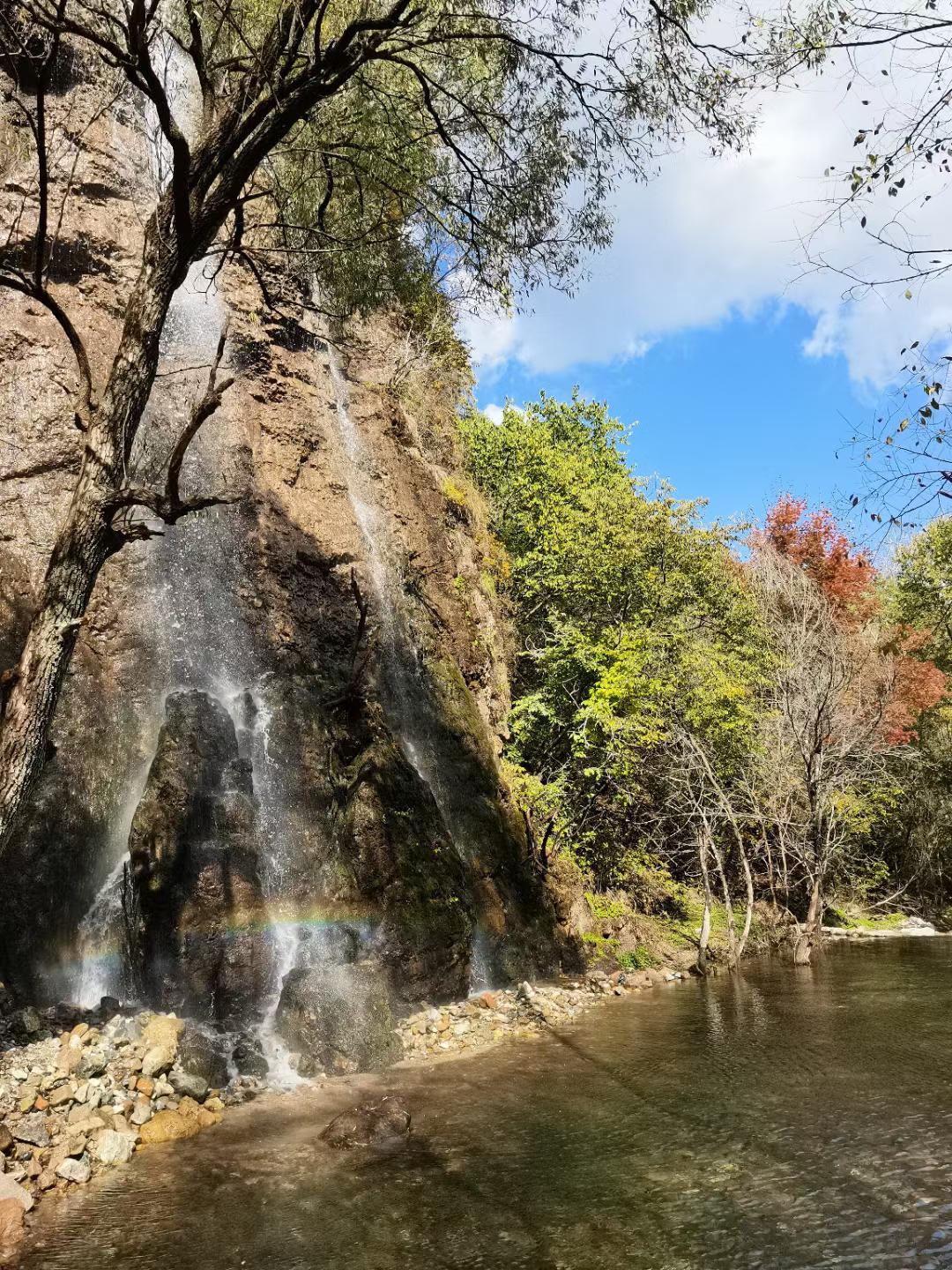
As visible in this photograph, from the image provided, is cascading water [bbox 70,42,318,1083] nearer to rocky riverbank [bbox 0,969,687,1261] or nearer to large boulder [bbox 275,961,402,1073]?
large boulder [bbox 275,961,402,1073]

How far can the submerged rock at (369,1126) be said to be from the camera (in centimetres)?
770

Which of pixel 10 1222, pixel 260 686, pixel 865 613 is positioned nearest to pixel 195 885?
pixel 260 686

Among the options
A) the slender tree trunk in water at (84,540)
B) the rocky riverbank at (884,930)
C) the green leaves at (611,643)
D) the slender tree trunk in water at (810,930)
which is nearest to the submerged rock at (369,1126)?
the slender tree trunk in water at (84,540)

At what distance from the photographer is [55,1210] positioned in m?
6.67

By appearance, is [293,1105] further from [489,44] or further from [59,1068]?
[489,44]

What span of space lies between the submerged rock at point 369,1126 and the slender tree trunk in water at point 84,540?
13.6 feet

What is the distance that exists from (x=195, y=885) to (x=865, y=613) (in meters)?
26.6

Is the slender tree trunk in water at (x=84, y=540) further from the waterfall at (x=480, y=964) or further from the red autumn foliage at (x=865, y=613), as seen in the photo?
the red autumn foliage at (x=865, y=613)

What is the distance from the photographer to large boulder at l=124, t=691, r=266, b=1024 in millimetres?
10641

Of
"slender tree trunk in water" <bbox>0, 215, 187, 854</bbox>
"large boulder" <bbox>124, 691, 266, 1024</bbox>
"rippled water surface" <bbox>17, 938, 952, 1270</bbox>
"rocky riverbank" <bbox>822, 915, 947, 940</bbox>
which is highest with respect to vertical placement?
"slender tree trunk in water" <bbox>0, 215, 187, 854</bbox>

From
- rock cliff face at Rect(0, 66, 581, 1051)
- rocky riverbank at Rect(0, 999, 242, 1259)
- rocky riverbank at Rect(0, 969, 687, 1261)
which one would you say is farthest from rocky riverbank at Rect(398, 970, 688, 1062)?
rocky riverbank at Rect(0, 999, 242, 1259)

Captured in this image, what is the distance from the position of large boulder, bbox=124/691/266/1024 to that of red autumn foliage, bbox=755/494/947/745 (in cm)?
1759

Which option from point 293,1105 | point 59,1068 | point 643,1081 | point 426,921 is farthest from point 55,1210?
point 426,921

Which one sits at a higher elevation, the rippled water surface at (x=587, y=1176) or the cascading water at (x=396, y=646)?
the cascading water at (x=396, y=646)
